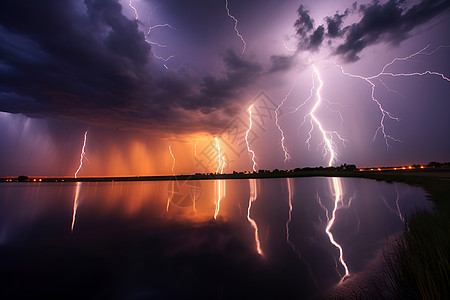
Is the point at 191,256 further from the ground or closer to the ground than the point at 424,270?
closer to the ground

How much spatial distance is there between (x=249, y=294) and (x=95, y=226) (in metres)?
9.98

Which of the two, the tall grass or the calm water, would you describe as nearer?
the tall grass

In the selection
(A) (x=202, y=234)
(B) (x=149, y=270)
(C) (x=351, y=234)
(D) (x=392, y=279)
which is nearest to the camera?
(D) (x=392, y=279)

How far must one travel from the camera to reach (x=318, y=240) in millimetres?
7082

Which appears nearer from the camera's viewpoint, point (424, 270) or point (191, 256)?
point (424, 270)

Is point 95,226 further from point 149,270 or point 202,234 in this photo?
point 149,270

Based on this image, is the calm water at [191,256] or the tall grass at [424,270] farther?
the calm water at [191,256]

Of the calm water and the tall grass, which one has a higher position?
the tall grass

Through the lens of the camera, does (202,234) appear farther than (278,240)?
Yes

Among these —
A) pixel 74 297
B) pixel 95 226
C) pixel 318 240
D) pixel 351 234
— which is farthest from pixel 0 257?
pixel 351 234

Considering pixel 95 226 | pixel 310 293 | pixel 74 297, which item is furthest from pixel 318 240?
pixel 95 226

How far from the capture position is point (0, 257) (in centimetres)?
644

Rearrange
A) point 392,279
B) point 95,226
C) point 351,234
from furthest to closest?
point 95,226
point 351,234
point 392,279

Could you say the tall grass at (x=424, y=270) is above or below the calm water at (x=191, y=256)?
above
